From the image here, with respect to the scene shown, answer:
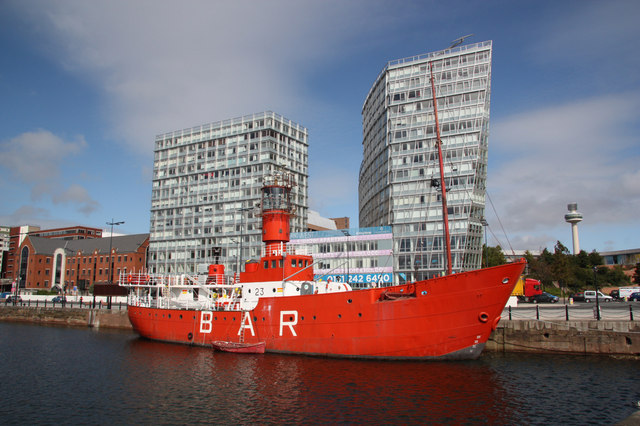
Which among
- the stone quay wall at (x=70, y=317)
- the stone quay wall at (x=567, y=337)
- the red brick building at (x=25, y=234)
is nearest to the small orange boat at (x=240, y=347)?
the stone quay wall at (x=567, y=337)

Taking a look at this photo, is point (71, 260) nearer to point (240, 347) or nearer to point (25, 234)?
point (25, 234)

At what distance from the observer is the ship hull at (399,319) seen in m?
24.2

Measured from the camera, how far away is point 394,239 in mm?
72438

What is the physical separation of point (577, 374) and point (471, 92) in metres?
57.6

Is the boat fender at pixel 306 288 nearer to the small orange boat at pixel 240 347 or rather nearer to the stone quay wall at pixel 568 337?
the small orange boat at pixel 240 347

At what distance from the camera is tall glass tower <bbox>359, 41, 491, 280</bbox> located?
69562mm

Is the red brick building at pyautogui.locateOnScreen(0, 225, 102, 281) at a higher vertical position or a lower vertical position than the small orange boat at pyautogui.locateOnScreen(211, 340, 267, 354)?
higher

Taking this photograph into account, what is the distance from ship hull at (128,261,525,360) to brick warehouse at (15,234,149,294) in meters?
90.5

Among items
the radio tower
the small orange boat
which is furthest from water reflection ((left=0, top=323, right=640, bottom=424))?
the radio tower

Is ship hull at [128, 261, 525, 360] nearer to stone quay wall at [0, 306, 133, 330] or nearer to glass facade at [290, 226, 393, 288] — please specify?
stone quay wall at [0, 306, 133, 330]

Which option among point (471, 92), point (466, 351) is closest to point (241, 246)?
point (471, 92)

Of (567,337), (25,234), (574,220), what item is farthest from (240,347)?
(574,220)

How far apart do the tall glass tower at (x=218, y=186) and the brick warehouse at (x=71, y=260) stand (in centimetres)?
1196

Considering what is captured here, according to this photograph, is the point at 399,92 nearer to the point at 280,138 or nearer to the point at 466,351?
the point at 280,138
